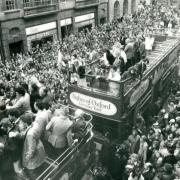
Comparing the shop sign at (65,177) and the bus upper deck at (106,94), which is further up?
the bus upper deck at (106,94)

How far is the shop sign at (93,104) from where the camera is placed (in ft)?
30.8

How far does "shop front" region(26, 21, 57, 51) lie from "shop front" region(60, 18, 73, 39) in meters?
1.32

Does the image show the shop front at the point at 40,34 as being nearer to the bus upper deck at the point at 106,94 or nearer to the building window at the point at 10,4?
the building window at the point at 10,4

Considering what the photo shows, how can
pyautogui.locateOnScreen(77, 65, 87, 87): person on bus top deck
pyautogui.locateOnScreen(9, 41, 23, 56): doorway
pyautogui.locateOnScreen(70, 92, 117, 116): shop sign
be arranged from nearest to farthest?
pyautogui.locateOnScreen(70, 92, 117, 116): shop sign → pyautogui.locateOnScreen(77, 65, 87, 87): person on bus top deck → pyautogui.locateOnScreen(9, 41, 23, 56): doorway

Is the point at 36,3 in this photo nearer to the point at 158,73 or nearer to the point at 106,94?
the point at 158,73

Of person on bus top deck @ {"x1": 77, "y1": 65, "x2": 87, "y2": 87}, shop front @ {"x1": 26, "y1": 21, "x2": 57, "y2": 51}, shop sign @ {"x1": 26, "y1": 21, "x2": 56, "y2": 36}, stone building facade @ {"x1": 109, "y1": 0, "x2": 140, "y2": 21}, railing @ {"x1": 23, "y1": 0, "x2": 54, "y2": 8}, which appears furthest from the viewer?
stone building facade @ {"x1": 109, "y1": 0, "x2": 140, "y2": 21}

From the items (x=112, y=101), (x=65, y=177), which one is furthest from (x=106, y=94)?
(x=65, y=177)

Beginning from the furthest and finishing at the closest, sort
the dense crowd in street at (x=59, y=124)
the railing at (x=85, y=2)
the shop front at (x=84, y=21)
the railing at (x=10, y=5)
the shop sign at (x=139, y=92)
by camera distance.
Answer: the shop front at (x=84, y=21) < the railing at (x=85, y=2) < the railing at (x=10, y=5) < the shop sign at (x=139, y=92) < the dense crowd in street at (x=59, y=124)

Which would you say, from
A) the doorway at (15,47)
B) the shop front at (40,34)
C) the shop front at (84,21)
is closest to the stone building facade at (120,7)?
the shop front at (84,21)

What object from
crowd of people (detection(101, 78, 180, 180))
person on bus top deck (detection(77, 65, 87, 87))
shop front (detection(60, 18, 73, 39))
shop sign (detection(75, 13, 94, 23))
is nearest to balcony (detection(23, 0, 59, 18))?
shop front (detection(60, 18, 73, 39))

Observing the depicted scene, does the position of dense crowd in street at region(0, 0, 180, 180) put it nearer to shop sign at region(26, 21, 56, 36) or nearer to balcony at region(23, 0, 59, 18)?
shop sign at region(26, 21, 56, 36)

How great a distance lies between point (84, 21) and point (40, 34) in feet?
23.5

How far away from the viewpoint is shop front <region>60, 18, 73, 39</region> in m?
24.8

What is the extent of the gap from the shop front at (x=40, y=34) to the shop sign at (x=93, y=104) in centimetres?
1205
